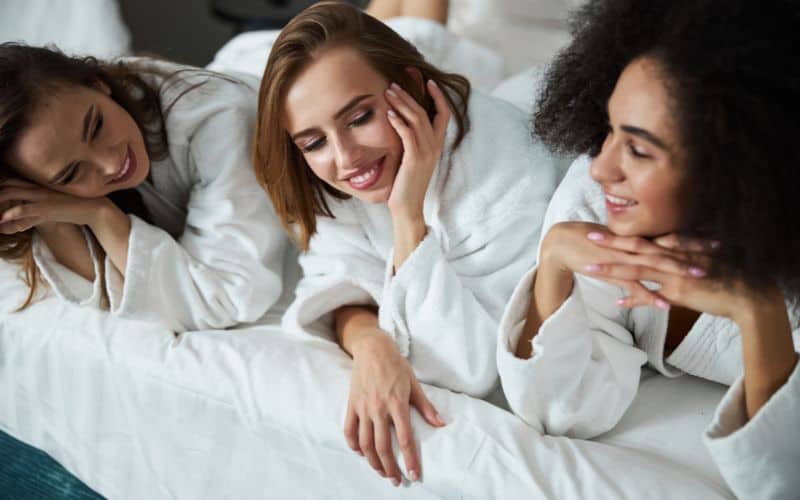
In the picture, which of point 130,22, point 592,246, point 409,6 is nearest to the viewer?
point 592,246

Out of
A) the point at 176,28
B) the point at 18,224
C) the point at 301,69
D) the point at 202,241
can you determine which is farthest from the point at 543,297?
the point at 176,28

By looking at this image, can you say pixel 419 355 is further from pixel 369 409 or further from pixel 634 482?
pixel 634 482

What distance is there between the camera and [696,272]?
21.1 inches

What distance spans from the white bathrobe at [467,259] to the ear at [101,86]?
29 centimetres

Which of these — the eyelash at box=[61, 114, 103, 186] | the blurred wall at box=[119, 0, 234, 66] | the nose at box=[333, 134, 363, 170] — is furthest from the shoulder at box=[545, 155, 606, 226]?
the blurred wall at box=[119, 0, 234, 66]

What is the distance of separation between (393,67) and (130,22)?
1.24m

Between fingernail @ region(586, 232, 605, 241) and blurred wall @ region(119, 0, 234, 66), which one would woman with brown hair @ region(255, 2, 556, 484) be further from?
blurred wall @ region(119, 0, 234, 66)

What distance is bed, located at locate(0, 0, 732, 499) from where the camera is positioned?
680mm

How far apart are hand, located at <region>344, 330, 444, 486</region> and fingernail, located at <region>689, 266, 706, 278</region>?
30 centimetres

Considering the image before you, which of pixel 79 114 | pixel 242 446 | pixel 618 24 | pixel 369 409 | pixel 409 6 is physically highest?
pixel 618 24

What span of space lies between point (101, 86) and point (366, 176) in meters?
0.34

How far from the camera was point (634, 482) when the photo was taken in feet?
2.12

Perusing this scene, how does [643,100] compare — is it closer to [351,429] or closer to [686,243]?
[686,243]

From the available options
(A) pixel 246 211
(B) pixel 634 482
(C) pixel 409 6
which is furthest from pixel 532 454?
(C) pixel 409 6
